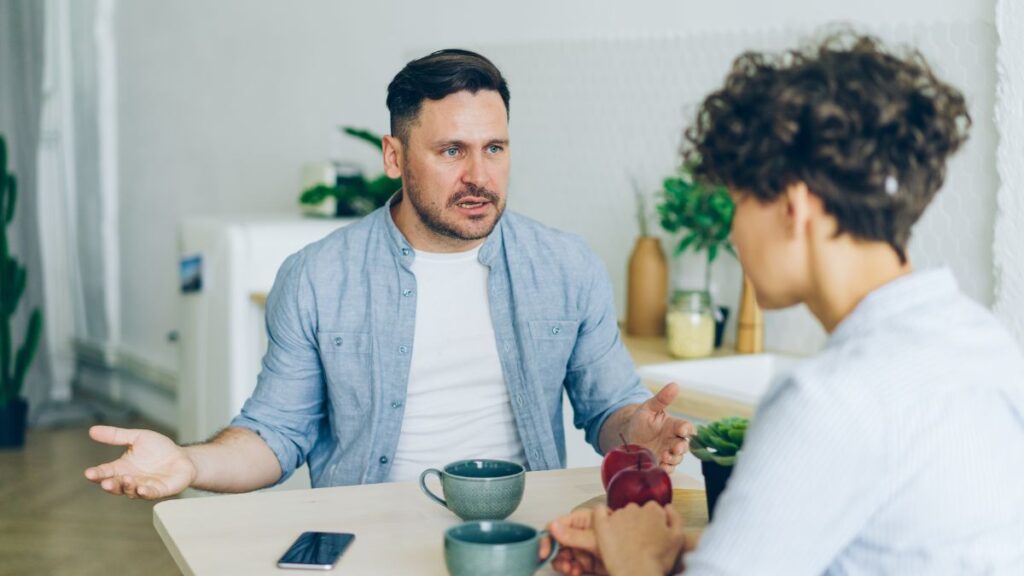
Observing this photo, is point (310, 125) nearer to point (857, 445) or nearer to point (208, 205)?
point (208, 205)

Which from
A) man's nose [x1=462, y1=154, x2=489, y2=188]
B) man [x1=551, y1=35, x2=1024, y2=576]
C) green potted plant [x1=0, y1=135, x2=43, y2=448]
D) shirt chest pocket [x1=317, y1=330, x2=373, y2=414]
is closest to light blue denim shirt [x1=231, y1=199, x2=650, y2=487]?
shirt chest pocket [x1=317, y1=330, x2=373, y2=414]

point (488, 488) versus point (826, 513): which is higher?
point (826, 513)

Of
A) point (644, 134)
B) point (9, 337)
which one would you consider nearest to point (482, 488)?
point (644, 134)

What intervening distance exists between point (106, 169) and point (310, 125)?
2107mm

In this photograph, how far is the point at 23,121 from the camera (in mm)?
5684

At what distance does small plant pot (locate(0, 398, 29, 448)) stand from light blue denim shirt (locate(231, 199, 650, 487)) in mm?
3460

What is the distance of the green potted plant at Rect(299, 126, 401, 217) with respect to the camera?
154 inches

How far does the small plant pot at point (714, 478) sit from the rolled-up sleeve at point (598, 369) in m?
0.65

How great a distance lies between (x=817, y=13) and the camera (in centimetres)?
285

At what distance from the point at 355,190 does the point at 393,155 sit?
71.1 inches

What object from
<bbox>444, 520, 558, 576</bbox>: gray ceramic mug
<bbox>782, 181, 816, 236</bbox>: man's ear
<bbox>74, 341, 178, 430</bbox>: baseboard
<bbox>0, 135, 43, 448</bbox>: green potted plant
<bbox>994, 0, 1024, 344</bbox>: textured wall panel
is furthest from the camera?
<bbox>74, 341, 178, 430</bbox>: baseboard

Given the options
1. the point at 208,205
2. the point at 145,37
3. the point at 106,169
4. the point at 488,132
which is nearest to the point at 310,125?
the point at 208,205

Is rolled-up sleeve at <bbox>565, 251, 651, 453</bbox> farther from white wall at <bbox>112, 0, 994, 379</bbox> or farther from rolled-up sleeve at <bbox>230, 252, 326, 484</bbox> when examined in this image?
white wall at <bbox>112, 0, 994, 379</bbox>

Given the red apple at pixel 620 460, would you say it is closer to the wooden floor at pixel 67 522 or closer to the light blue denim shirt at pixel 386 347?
the light blue denim shirt at pixel 386 347
